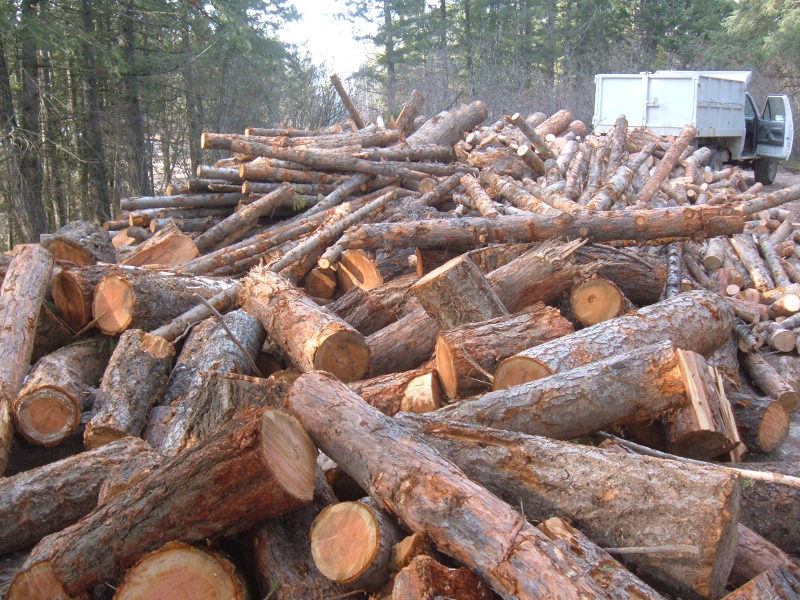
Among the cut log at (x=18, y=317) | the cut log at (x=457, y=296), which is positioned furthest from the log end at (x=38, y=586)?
the cut log at (x=457, y=296)

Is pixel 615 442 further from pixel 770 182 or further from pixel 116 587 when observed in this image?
pixel 770 182

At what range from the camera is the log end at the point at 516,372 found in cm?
397

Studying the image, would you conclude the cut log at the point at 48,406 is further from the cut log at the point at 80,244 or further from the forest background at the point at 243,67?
the forest background at the point at 243,67

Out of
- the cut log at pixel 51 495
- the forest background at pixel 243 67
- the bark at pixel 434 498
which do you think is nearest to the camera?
the bark at pixel 434 498

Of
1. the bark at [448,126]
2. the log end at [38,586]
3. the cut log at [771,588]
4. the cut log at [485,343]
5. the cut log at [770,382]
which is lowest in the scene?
the cut log at [770,382]

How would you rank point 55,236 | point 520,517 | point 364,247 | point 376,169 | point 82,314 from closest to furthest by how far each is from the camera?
point 520,517
point 82,314
point 364,247
point 55,236
point 376,169

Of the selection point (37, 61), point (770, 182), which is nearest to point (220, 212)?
point (37, 61)

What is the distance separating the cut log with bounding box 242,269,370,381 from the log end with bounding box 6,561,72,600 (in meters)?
2.10

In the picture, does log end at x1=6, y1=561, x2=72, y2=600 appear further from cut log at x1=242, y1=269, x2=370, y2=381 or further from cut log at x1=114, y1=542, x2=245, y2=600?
cut log at x1=242, y1=269, x2=370, y2=381

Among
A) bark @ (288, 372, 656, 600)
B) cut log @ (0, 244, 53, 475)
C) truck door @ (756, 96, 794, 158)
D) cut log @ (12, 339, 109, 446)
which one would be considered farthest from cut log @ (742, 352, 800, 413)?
truck door @ (756, 96, 794, 158)

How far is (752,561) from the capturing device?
2.88 meters

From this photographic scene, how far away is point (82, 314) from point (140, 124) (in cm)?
1077

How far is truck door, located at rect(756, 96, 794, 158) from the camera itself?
626 inches

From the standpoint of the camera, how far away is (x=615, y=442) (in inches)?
140
